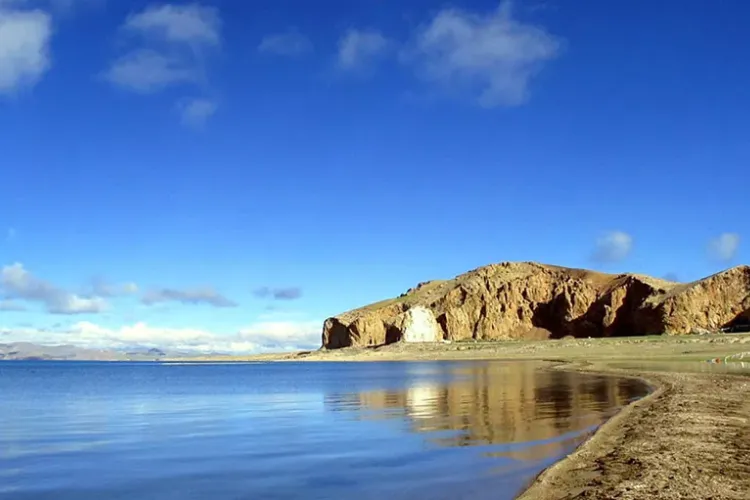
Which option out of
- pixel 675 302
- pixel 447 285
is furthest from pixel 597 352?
pixel 447 285

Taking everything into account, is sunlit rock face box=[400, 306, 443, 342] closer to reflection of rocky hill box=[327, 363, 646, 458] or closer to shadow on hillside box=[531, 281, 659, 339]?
shadow on hillside box=[531, 281, 659, 339]

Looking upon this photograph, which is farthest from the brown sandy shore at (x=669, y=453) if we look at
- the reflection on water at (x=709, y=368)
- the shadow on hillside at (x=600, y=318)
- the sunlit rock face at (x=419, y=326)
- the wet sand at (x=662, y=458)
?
the sunlit rock face at (x=419, y=326)

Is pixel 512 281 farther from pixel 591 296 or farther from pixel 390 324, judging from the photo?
pixel 390 324

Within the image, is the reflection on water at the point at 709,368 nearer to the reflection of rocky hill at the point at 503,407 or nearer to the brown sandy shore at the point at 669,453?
the reflection of rocky hill at the point at 503,407

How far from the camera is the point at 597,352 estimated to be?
77.8m

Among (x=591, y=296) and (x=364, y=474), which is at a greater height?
(x=591, y=296)

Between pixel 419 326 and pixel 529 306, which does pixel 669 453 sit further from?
pixel 529 306

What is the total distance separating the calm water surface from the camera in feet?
37.1

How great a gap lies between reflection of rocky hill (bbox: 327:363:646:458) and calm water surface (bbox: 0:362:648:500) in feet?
0.20

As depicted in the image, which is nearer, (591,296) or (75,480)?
(75,480)

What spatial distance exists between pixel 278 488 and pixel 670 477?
6120 millimetres

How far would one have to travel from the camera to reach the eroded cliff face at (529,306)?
12150 centimetres

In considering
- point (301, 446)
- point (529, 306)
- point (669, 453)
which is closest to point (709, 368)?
point (669, 453)

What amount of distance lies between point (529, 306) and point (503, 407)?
5007 inches
